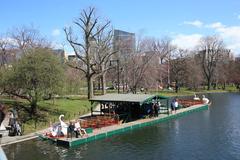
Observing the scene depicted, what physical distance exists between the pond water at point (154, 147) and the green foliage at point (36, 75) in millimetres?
7257

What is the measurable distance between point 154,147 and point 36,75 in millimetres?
13833

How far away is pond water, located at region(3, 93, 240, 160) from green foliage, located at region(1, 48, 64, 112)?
7257 millimetres

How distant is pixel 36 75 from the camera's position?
3403 centimetres

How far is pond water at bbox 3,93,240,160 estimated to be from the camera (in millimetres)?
24312

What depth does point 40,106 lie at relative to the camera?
41.4 meters

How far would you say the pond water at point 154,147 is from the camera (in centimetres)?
2431

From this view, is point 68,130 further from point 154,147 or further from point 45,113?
point 45,113

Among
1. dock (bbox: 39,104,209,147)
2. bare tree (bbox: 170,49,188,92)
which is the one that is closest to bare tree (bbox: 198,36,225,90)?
bare tree (bbox: 170,49,188,92)

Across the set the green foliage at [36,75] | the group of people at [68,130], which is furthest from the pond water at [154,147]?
the green foliage at [36,75]

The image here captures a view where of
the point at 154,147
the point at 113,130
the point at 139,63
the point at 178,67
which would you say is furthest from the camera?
the point at 178,67

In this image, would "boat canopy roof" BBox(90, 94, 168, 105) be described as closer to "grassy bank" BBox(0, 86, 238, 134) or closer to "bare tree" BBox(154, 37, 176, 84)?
"grassy bank" BBox(0, 86, 238, 134)

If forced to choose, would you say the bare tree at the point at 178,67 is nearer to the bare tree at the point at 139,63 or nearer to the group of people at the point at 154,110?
the bare tree at the point at 139,63

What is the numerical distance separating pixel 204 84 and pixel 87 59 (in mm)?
67565

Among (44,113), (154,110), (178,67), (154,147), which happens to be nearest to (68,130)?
(154,147)
